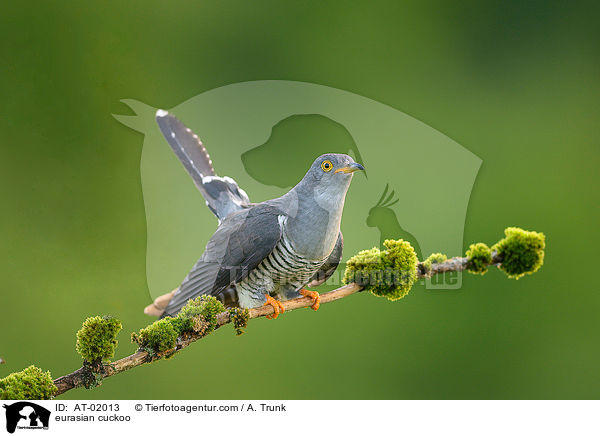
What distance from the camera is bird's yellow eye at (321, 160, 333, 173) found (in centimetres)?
150

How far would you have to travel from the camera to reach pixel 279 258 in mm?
1622

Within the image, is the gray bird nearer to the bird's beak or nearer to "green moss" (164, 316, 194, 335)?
the bird's beak

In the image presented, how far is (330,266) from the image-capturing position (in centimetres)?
179

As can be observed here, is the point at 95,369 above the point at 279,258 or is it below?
below

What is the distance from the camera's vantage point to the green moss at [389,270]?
1.61 meters

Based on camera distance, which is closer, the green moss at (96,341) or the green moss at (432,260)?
the green moss at (96,341)

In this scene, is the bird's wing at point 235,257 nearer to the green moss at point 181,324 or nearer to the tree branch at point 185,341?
the tree branch at point 185,341

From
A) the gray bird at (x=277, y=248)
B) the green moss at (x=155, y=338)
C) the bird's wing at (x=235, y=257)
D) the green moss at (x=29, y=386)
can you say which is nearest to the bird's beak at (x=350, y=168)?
the gray bird at (x=277, y=248)

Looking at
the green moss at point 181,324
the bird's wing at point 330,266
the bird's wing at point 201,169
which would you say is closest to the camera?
the green moss at point 181,324

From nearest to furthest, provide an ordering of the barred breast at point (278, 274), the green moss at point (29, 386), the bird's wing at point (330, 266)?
the green moss at point (29, 386), the barred breast at point (278, 274), the bird's wing at point (330, 266)

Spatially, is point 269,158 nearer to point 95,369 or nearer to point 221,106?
point 221,106

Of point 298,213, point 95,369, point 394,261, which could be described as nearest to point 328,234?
point 298,213

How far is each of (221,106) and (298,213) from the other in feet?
2.42
